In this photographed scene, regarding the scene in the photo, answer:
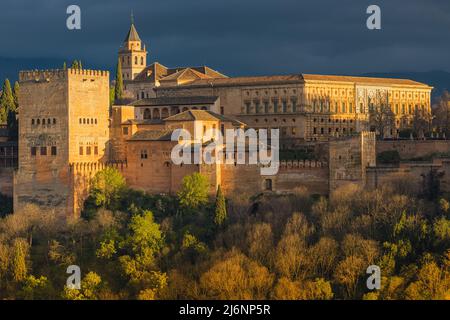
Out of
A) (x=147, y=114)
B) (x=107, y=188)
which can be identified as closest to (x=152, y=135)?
(x=107, y=188)

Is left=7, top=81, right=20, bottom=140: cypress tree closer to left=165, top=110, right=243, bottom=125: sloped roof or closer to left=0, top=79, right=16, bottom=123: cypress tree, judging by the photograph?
left=0, top=79, right=16, bottom=123: cypress tree

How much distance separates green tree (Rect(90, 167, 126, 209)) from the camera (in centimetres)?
5659

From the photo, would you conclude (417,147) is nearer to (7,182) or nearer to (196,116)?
(196,116)

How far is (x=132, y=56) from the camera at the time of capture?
9144cm

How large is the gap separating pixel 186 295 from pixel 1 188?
15.7 m

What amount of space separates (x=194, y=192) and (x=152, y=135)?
14.0 ft

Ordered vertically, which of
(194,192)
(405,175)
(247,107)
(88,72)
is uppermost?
(88,72)

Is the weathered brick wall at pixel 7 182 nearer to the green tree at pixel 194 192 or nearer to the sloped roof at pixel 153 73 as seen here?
the green tree at pixel 194 192

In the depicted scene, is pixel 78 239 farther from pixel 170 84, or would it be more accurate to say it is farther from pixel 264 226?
pixel 170 84

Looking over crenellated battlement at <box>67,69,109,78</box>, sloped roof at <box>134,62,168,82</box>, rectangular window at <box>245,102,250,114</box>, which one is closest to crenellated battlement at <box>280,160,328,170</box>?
crenellated battlement at <box>67,69,109,78</box>

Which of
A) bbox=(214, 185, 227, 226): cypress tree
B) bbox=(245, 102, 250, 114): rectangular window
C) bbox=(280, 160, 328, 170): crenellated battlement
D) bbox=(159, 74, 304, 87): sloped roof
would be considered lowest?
bbox=(214, 185, 227, 226): cypress tree

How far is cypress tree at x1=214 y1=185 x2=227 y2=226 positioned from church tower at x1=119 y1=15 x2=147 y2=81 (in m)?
36.7

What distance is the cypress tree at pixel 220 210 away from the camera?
5322 centimetres
